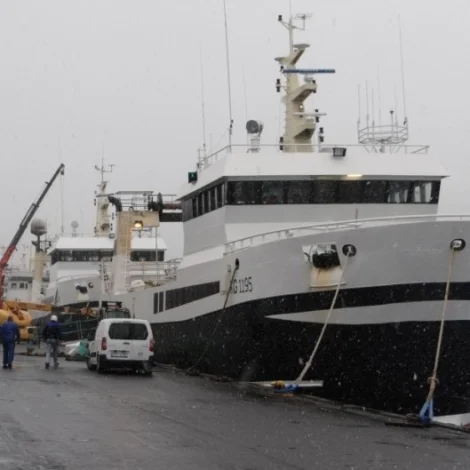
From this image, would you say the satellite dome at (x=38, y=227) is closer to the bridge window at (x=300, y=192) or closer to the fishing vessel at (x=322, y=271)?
the fishing vessel at (x=322, y=271)

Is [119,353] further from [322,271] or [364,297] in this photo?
[364,297]

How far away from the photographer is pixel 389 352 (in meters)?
18.0

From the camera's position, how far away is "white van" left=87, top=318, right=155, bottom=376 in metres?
26.0

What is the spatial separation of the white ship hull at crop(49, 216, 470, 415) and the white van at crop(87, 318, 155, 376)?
13.1 ft

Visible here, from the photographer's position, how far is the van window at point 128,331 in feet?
86.1

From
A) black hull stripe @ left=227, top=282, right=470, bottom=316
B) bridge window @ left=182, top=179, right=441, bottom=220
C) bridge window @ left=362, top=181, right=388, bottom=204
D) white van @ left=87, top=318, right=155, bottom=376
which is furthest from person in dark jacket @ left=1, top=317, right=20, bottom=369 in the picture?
bridge window @ left=362, top=181, right=388, bottom=204

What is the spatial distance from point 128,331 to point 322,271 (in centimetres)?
864

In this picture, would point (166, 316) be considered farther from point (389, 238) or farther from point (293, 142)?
point (389, 238)

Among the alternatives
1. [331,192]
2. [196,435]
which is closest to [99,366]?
[331,192]

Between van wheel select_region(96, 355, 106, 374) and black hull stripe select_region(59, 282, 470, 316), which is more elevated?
black hull stripe select_region(59, 282, 470, 316)

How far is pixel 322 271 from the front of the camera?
64.1 feet

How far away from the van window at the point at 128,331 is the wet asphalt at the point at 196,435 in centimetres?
596

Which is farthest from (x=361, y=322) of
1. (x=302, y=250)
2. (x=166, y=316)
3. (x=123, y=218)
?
(x=123, y=218)

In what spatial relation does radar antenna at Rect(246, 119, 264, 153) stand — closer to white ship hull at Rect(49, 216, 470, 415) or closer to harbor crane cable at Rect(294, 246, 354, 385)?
white ship hull at Rect(49, 216, 470, 415)
